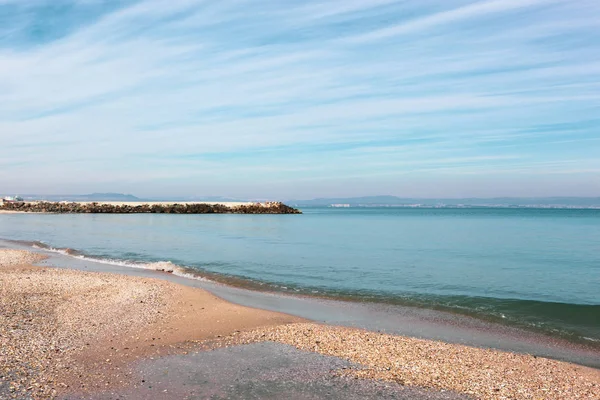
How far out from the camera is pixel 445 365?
920 centimetres

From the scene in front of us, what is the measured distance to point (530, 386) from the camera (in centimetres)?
831

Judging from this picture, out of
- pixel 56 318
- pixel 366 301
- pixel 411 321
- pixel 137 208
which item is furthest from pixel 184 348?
pixel 137 208

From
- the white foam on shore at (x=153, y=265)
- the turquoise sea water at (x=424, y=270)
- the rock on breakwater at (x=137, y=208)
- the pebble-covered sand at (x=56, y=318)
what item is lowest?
the white foam on shore at (x=153, y=265)

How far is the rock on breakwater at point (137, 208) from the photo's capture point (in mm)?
101062

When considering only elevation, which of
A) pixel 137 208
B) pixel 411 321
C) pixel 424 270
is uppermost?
pixel 137 208

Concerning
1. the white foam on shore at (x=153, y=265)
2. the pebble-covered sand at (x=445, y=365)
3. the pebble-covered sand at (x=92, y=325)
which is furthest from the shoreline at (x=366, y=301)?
the pebble-covered sand at (x=92, y=325)

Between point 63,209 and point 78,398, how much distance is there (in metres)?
106

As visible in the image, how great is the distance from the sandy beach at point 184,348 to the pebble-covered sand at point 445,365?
0.02 meters

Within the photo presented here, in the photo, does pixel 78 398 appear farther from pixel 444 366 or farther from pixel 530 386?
pixel 530 386

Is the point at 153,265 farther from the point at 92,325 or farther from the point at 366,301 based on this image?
the point at 92,325

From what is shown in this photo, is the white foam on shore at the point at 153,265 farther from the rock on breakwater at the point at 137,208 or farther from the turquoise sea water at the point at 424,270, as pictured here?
the rock on breakwater at the point at 137,208

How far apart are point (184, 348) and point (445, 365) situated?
548 centimetres

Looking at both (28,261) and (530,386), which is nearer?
(530,386)

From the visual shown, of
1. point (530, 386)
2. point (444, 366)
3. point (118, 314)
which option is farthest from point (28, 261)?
point (530, 386)
